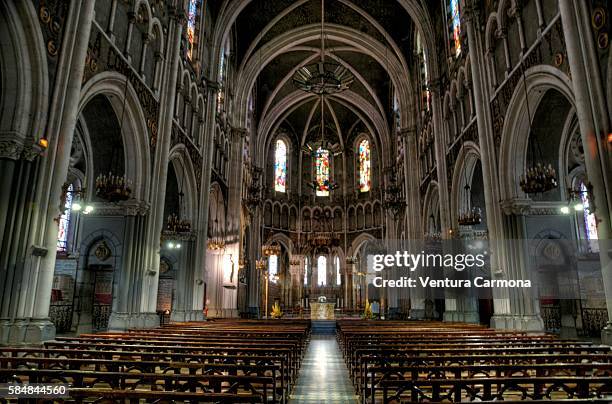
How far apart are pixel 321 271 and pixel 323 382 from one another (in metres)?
34.2

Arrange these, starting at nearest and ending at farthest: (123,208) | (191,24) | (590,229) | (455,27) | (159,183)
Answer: (123,208), (159,183), (590,229), (455,27), (191,24)

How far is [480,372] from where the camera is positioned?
20.7 ft

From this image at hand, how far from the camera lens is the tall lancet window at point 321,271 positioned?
42.0 meters

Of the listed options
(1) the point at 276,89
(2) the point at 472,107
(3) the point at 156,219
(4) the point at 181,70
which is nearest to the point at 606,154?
(2) the point at 472,107

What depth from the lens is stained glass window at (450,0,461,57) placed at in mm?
20391

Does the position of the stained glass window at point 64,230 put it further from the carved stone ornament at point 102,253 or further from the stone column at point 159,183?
the stone column at point 159,183

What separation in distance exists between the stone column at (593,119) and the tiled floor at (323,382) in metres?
5.65

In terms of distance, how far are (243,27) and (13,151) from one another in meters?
24.3

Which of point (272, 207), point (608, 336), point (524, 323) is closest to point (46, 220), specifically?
point (608, 336)

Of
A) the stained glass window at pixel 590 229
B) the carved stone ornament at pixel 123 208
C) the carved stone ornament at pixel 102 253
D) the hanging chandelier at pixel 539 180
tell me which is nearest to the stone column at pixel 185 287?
the carved stone ornament at pixel 102 253

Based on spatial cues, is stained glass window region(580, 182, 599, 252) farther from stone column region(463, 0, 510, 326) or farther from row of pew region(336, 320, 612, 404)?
row of pew region(336, 320, 612, 404)

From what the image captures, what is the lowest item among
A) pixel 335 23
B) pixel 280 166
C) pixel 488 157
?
pixel 488 157

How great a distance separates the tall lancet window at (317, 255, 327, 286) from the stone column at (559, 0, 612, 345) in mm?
33770

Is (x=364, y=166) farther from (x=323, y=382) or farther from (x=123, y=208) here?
(x=323, y=382)
